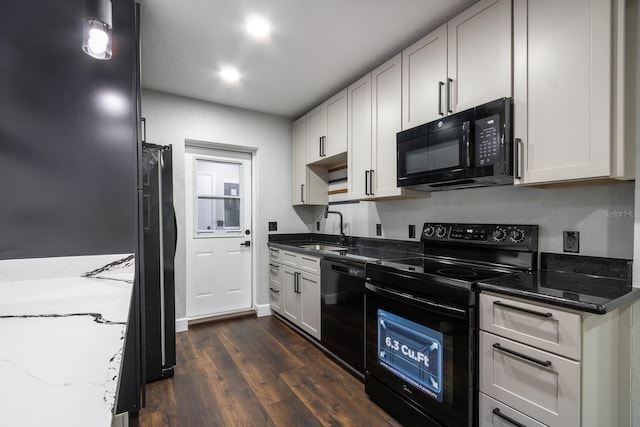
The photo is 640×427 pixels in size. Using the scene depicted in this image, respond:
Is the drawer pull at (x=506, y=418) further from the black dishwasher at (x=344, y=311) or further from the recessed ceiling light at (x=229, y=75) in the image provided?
the recessed ceiling light at (x=229, y=75)

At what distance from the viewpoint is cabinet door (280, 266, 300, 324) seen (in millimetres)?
3096

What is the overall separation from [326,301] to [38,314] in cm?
196

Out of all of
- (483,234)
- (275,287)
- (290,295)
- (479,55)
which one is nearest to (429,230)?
(483,234)

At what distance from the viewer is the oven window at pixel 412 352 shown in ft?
5.24

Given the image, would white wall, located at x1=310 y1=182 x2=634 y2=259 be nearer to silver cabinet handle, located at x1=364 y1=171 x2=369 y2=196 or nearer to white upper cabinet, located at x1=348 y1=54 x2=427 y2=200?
white upper cabinet, located at x1=348 y1=54 x2=427 y2=200

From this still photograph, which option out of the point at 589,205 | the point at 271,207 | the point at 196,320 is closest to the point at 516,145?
the point at 589,205

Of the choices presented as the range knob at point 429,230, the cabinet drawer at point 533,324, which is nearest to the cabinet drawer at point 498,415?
the cabinet drawer at point 533,324

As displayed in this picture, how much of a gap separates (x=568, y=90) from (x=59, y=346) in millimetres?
2022

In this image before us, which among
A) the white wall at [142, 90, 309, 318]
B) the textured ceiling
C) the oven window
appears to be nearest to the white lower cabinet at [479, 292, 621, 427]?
the oven window

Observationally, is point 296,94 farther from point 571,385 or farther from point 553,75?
point 571,385

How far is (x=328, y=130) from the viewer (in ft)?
10.4

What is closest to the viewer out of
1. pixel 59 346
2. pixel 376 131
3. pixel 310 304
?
pixel 59 346

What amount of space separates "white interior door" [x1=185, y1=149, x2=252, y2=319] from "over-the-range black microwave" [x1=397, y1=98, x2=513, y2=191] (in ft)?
7.24

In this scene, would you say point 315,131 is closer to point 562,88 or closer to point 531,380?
point 562,88
